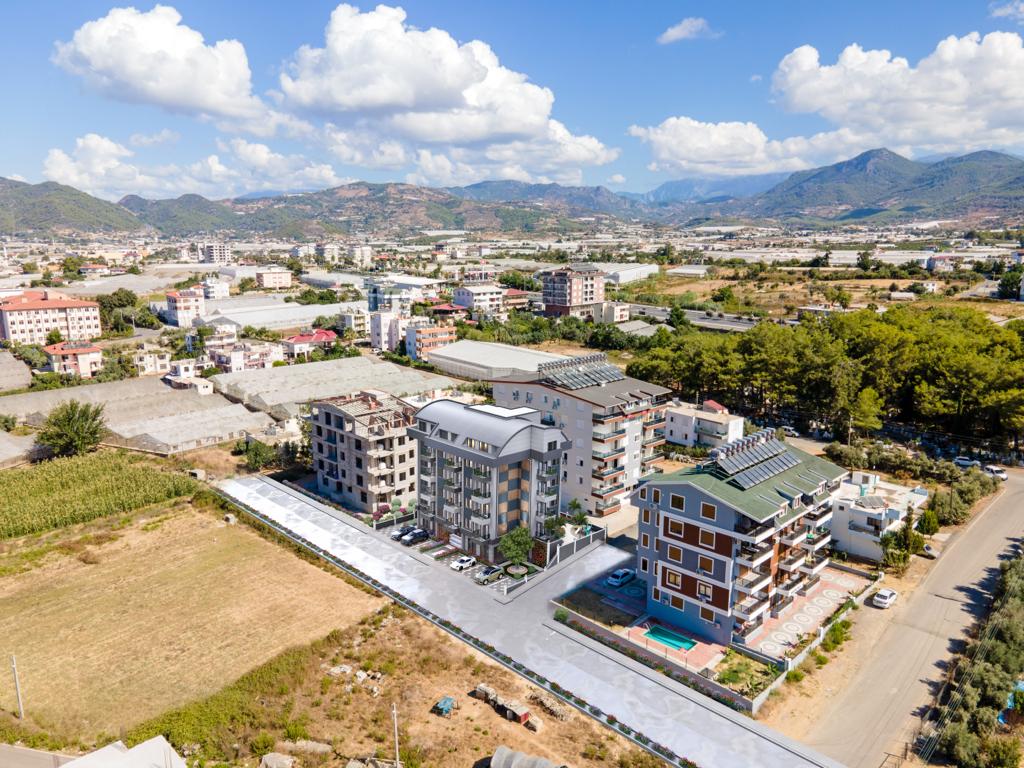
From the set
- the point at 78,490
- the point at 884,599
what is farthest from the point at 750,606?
the point at 78,490

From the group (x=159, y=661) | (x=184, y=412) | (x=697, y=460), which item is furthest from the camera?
(x=184, y=412)

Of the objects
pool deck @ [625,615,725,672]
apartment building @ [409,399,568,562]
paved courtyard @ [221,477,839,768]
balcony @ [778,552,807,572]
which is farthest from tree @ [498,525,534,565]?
balcony @ [778,552,807,572]

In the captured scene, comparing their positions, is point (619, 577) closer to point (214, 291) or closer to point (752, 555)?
point (752, 555)

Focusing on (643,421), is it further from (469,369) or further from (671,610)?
(469,369)

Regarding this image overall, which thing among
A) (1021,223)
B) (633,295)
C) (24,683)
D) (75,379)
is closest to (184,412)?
(75,379)

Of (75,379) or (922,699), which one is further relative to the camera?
(75,379)

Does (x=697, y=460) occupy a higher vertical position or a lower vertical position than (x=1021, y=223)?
lower
